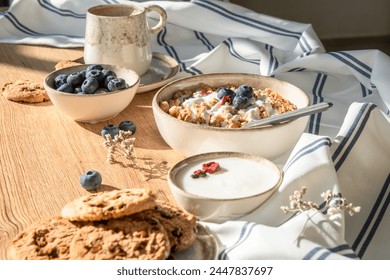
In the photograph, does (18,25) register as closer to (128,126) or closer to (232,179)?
(128,126)

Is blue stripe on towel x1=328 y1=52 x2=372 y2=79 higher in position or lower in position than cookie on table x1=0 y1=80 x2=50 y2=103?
higher

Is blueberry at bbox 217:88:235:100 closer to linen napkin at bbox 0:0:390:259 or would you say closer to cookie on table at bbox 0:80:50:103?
linen napkin at bbox 0:0:390:259

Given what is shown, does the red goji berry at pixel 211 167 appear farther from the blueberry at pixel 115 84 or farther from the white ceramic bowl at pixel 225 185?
the blueberry at pixel 115 84

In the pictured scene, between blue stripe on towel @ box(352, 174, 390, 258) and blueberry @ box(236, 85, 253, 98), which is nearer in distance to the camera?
blue stripe on towel @ box(352, 174, 390, 258)

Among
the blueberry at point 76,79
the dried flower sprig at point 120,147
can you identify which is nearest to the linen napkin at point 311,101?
the dried flower sprig at point 120,147

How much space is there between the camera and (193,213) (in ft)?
3.18

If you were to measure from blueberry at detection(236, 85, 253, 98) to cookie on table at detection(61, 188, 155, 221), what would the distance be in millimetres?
359

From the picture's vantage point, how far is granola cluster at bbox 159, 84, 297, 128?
1.16m

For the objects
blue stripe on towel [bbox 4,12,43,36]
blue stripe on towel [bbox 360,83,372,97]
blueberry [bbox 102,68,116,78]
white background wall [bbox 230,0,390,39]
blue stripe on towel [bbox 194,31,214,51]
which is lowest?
white background wall [bbox 230,0,390,39]

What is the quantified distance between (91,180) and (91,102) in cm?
25

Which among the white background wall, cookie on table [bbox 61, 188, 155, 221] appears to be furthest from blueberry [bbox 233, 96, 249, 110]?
the white background wall

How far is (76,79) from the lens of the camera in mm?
1284

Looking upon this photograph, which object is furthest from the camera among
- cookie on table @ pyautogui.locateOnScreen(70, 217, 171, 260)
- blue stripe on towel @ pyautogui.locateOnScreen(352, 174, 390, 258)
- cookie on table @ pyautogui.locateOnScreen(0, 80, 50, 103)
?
cookie on table @ pyautogui.locateOnScreen(0, 80, 50, 103)

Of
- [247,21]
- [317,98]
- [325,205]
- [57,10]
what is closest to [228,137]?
[325,205]
